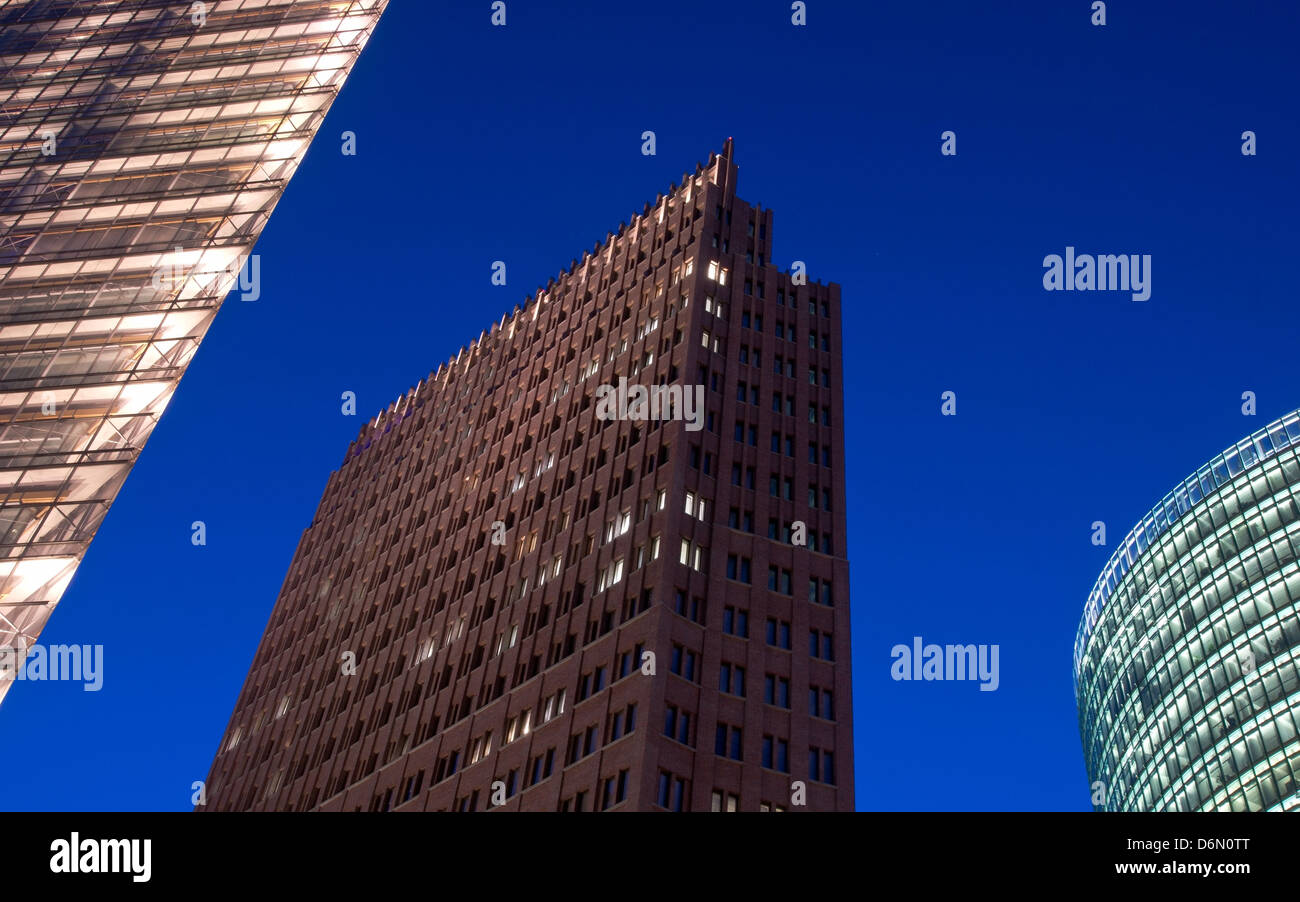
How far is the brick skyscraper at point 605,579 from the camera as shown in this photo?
55094 millimetres

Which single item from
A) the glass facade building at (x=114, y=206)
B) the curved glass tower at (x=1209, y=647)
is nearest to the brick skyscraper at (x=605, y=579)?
the glass facade building at (x=114, y=206)

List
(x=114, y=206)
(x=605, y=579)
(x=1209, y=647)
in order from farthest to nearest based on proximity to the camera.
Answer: (x=1209, y=647)
(x=605, y=579)
(x=114, y=206)

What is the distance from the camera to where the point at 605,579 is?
2459 inches

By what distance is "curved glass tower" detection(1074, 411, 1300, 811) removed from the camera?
9181 cm

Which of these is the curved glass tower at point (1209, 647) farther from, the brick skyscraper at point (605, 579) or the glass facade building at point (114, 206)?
the glass facade building at point (114, 206)

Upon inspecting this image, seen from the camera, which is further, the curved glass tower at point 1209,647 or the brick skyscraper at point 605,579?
the curved glass tower at point 1209,647

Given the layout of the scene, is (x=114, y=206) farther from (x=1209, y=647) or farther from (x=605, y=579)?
(x=1209, y=647)

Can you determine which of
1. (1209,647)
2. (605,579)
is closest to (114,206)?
(605,579)

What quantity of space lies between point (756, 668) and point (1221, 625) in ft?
204

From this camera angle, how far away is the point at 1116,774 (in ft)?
369

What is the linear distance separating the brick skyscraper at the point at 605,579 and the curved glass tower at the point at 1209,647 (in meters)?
47.4

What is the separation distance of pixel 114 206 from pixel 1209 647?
93191 millimetres
